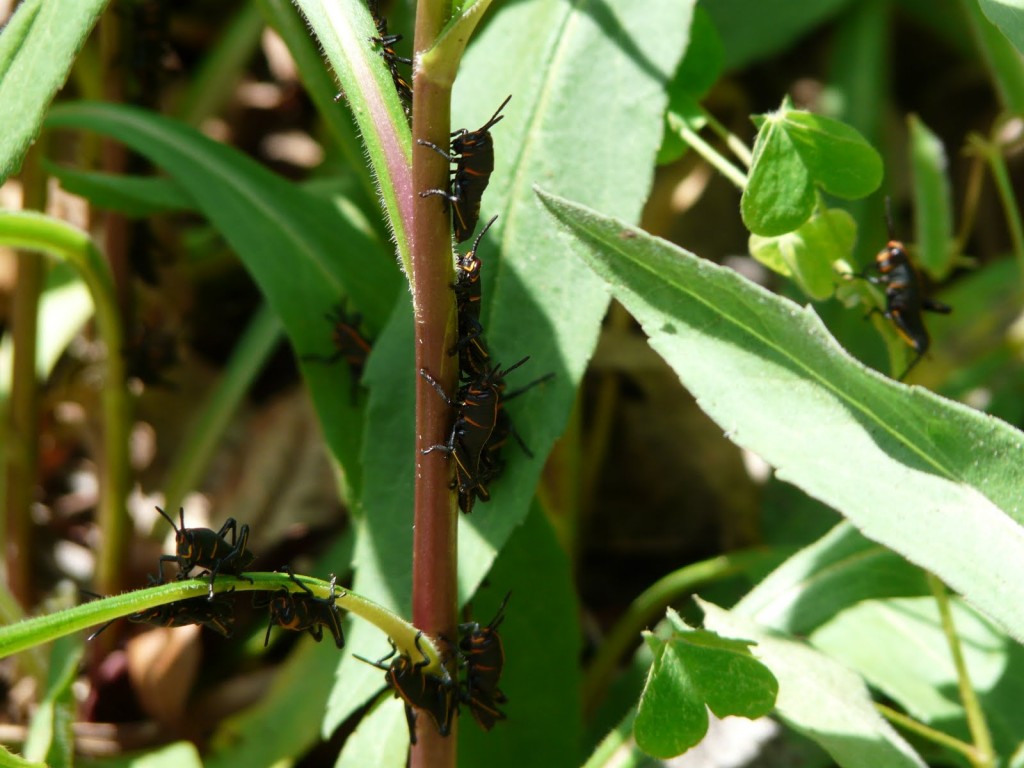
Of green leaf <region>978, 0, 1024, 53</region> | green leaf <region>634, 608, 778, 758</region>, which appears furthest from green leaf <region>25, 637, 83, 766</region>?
green leaf <region>978, 0, 1024, 53</region>

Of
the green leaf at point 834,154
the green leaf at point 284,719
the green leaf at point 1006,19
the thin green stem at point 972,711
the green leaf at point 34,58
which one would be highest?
the green leaf at point 34,58

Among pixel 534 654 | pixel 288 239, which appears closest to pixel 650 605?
pixel 534 654

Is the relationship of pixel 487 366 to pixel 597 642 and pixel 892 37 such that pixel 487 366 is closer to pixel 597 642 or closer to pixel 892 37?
pixel 597 642

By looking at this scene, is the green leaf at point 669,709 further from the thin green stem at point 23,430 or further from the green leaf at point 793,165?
the thin green stem at point 23,430

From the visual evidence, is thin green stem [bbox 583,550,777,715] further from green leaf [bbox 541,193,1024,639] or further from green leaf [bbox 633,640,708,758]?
green leaf [bbox 541,193,1024,639]

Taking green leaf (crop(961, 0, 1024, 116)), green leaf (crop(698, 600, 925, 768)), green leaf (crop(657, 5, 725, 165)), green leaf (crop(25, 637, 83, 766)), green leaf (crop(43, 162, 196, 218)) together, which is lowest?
green leaf (crop(698, 600, 925, 768))

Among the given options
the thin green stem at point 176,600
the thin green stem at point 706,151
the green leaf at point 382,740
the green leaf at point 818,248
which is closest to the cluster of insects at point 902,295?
the green leaf at point 818,248
